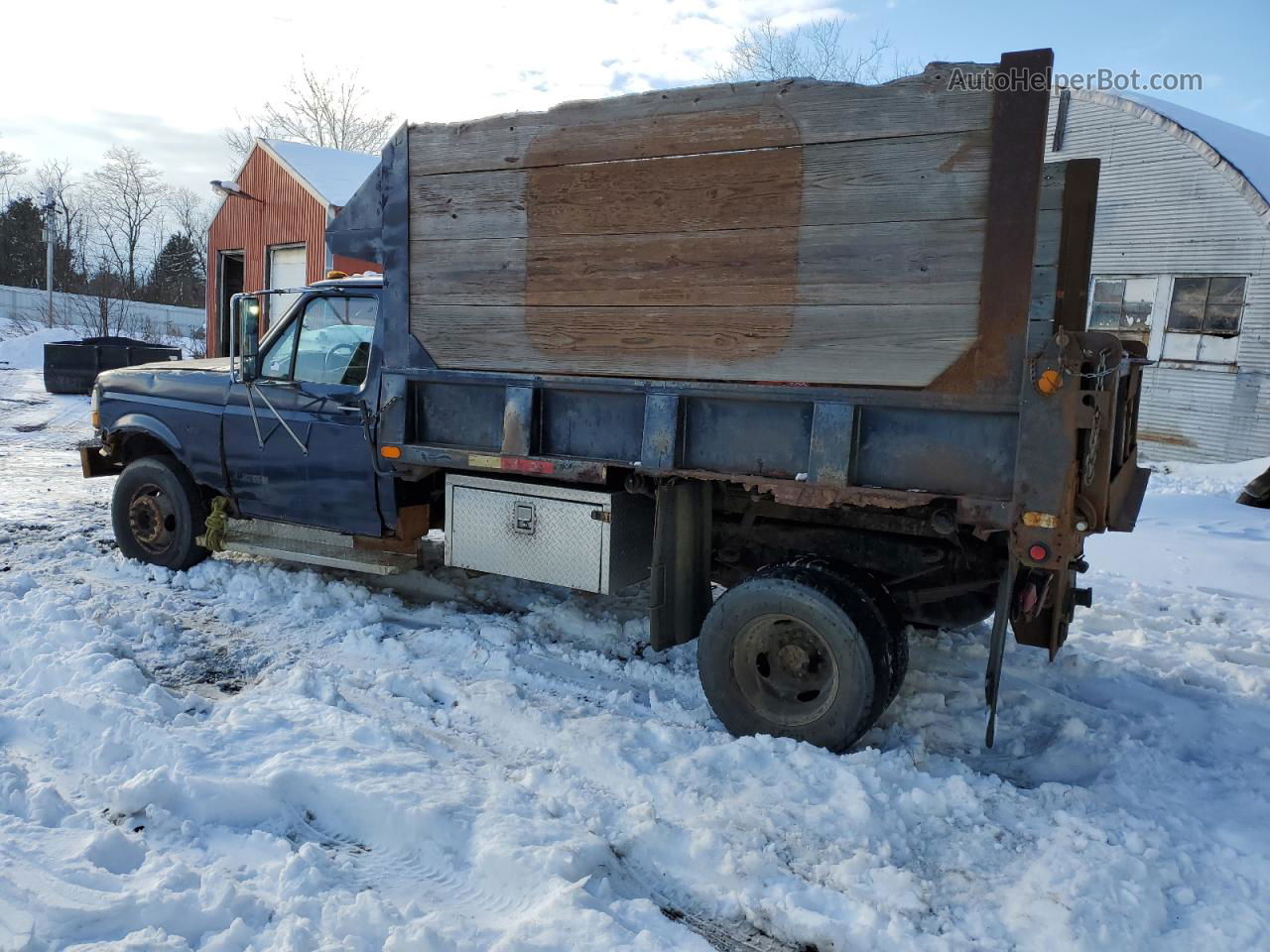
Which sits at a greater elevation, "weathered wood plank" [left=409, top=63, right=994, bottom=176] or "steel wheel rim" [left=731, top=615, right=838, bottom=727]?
"weathered wood plank" [left=409, top=63, right=994, bottom=176]

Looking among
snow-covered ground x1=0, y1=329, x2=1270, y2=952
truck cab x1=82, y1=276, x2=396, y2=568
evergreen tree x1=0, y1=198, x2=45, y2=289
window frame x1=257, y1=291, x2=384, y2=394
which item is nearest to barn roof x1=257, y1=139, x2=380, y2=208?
truck cab x1=82, y1=276, x2=396, y2=568

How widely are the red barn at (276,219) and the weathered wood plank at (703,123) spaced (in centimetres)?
1609

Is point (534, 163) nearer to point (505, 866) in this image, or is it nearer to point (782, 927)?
point (505, 866)

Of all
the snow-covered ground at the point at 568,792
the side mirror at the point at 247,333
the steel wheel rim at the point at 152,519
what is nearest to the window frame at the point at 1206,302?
the snow-covered ground at the point at 568,792

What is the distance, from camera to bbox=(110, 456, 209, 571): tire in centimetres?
605

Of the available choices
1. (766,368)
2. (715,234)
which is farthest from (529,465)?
(715,234)

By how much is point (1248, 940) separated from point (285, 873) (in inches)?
115

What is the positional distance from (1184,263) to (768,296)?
12.3 meters

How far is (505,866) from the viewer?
280 cm

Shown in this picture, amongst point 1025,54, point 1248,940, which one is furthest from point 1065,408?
point 1248,940

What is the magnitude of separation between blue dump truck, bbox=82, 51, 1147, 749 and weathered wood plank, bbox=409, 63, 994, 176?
0.01m

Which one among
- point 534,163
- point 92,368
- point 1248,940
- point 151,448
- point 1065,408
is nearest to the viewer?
point 1248,940

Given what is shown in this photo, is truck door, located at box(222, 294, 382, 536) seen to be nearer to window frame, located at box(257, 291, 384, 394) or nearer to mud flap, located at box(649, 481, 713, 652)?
window frame, located at box(257, 291, 384, 394)

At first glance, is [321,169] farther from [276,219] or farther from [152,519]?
[152,519]
